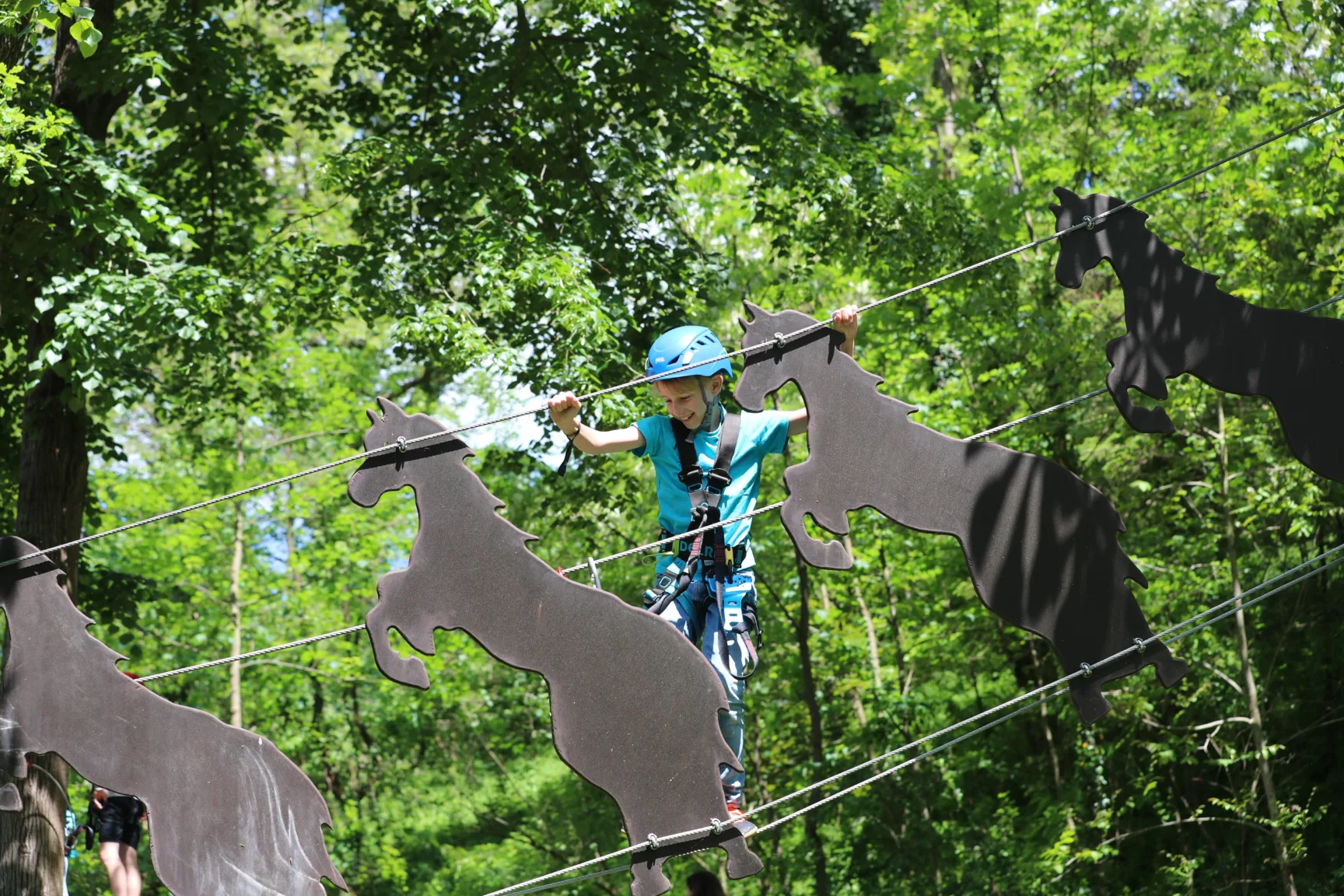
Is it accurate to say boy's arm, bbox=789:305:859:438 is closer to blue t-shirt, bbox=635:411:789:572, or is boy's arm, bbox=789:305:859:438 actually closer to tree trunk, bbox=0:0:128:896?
blue t-shirt, bbox=635:411:789:572

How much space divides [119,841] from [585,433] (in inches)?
210

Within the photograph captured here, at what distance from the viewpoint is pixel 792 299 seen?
10.8 metres

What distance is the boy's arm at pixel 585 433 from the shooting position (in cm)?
341

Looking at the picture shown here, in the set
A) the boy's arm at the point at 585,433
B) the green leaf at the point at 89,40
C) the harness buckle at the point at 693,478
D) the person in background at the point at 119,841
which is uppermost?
the green leaf at the point at 89,40

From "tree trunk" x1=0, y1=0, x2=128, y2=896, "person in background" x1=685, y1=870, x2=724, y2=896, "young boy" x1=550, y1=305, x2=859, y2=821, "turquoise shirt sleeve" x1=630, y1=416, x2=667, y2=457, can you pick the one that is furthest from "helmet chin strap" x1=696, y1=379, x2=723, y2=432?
"tree trunk" x1=0, y1=0, x2=128, y2=896

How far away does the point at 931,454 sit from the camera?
344 centimetres

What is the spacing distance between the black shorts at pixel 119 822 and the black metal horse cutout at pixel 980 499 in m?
5.67

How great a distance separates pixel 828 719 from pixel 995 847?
266 centimetres

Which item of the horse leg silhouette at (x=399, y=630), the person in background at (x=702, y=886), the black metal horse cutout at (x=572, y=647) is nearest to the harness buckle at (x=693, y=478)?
the black metal horse cutout at (x=572, y=647)

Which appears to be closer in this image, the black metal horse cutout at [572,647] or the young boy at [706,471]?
the black metal horse cutout at [572,647]

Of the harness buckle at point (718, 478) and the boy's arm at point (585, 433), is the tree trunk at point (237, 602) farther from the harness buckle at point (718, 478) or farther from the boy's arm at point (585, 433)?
the harness buckle at point (718, 478)

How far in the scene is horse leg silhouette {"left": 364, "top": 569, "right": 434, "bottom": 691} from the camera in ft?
10.4

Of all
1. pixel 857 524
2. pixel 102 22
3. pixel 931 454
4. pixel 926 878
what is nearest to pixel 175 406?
pixel 102 22

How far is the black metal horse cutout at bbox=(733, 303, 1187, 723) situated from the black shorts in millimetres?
5673
